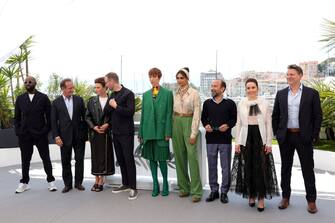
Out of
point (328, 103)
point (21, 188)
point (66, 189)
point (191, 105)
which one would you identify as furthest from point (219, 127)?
point (328, 103)

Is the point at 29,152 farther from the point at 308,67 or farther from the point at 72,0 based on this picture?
the point at 308,67

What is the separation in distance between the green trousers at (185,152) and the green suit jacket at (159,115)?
3.4 inches

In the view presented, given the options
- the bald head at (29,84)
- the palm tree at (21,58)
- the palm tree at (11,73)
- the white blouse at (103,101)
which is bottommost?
the white blouse at (103,101)

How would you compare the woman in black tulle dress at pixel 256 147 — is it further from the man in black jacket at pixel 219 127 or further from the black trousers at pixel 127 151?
the black trousers at pixel 127 151

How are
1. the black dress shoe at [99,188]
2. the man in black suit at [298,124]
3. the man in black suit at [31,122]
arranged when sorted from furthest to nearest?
the black dress shoe at [99,188]
the man in black suit at [31,122]
the man in black suit at [298,124]

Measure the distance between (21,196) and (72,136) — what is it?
0.86 m

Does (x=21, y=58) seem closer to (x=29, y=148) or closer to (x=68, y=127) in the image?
(x=29, y=148)

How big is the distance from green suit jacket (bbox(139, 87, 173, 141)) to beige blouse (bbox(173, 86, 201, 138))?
3.8 inches

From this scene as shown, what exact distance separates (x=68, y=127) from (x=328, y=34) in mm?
4334

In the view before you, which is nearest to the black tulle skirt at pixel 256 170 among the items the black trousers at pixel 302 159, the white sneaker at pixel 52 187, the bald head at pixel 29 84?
the black trousers at pixel 302 159

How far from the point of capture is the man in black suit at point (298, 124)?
3213 mm

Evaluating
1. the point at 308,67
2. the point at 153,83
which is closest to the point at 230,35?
the point at 308,67

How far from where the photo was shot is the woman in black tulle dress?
3.33 m

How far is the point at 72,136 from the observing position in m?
4.15
